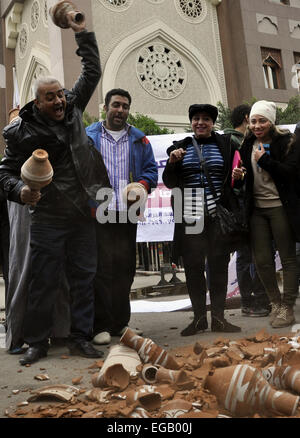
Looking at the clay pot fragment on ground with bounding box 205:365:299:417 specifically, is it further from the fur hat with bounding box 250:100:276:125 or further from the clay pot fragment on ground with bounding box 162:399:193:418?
the fur hat with bounding box 250:100:276:125

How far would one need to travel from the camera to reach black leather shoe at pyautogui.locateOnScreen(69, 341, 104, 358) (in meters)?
2.79

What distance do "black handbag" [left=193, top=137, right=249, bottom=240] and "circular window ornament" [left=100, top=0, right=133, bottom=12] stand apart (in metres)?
21.2

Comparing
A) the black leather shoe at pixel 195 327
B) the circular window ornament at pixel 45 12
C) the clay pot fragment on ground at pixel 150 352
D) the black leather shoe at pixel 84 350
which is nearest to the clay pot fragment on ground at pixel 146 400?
the clay pot fragment on ground at pixel 150 352

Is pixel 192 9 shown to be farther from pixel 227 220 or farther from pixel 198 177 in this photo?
pixel 227 220

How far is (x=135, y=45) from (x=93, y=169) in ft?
68.7

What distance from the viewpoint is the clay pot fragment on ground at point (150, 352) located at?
2.17 meters

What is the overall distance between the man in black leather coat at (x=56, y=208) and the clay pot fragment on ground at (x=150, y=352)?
1.86ft

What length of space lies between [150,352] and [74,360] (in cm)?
71

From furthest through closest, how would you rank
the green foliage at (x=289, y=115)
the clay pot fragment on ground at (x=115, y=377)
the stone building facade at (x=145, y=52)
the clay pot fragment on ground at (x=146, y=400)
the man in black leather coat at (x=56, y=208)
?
the stone building facade at (x=145, y=52), the green foliage at (x=289, y=115), the man in black leather coat at (x=56, y=208), the clay pot fragment on ground at (x=115, y=377), the clay pot fragment on ground at (x=146, y=400)

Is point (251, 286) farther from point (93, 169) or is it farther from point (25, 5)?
point (25, 5)

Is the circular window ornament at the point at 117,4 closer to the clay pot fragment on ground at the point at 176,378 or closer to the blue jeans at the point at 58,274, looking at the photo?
the blue jeans at the point at 58,274

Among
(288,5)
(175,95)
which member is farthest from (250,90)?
(288,5)

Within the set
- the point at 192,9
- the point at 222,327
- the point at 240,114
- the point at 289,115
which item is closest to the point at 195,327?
the point at 222,327

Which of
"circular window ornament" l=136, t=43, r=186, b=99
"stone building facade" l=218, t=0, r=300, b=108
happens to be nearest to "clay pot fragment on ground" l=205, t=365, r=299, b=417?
"circular window ornament" l=136, t=43, r=186, b=99
